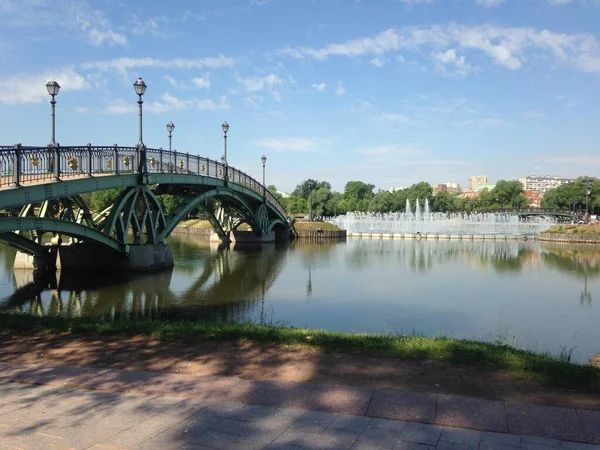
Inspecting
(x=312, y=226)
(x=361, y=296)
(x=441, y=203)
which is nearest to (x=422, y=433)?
(x=361, y=296)

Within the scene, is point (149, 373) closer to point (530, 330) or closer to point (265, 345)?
point (265, 345)

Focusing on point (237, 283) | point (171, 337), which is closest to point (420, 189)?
point (237, 283)

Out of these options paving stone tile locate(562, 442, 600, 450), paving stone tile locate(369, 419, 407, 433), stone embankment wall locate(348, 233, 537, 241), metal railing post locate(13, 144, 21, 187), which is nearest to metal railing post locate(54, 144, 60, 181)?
metal railing post locate(13, 144, 21, 187)

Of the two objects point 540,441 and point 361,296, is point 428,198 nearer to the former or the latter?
point 361,296

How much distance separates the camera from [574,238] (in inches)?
2189

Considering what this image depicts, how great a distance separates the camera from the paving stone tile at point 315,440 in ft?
14.0

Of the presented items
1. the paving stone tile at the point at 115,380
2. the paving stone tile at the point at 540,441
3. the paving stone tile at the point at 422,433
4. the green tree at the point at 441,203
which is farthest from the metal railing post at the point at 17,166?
the green tree at the point at 441,203

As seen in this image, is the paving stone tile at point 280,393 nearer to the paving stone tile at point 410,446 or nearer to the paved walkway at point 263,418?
the paved walkway at point 263,418

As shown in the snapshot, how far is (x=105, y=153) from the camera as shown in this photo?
67.6ft

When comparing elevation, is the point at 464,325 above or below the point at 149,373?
below

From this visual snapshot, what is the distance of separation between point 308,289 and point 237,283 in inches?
169

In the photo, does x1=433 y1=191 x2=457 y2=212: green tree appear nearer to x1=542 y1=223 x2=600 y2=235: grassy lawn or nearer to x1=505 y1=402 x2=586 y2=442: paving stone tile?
x1=542 y1=223 x2=600 y2=235: grassy lawn

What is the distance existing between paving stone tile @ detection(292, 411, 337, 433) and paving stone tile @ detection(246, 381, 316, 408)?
29cm

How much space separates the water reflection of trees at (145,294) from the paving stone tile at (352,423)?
10.5 meters
